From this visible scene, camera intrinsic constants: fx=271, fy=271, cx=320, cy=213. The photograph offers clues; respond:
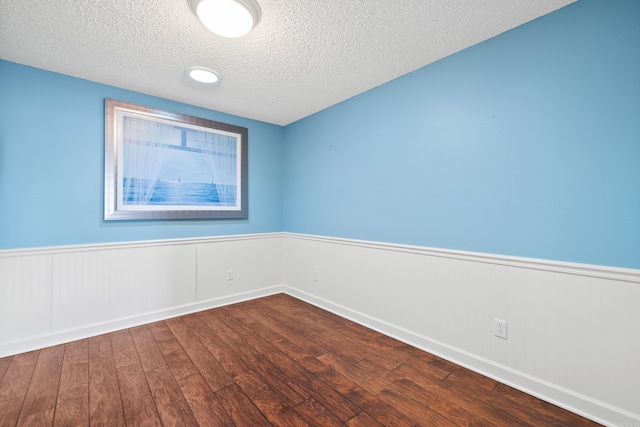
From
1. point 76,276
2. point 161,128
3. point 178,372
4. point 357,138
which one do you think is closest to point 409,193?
point 357,138

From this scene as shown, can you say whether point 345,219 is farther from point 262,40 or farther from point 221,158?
point 262,40

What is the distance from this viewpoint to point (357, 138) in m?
2.88

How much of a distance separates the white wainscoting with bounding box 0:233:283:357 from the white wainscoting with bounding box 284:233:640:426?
5.46ft

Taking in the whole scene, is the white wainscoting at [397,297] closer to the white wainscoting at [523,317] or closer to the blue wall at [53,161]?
the white wainscoting at [523,317]

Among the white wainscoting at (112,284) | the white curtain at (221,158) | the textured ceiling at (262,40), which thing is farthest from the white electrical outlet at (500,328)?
the white curtain at (221,158)

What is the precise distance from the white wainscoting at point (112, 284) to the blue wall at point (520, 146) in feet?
5.64

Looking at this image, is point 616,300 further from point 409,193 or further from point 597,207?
point 409,193

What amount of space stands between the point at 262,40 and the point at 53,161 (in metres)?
2.11

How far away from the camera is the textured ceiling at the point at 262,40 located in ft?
5.37

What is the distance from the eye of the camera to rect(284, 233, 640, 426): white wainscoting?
1445mm

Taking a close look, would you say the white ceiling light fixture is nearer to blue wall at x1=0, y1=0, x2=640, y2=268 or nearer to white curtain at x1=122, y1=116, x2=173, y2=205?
blue wall at x1=0, y1=0, x2=640, y2=268

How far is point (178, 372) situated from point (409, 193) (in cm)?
227

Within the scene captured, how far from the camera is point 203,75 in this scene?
2.39m

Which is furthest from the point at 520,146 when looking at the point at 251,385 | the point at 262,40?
the point at 251,385
